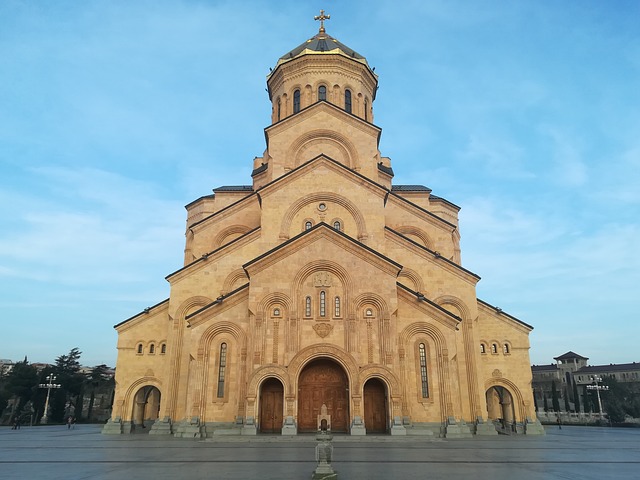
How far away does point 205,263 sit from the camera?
79.5ft

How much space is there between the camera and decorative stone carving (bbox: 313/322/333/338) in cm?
1986

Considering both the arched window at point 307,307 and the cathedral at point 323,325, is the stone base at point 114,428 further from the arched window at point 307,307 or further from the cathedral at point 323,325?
the arched window at point 307,307

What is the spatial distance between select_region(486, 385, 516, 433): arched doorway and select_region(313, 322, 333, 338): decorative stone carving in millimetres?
11552

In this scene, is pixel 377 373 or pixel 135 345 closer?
pixel 377 373

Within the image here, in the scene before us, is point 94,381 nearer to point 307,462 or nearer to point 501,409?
point 501,409

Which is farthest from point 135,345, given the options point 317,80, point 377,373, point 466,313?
point 317,80

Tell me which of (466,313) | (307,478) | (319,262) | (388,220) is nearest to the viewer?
(307,478)

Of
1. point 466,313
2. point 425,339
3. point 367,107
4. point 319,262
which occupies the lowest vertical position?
point 425,339

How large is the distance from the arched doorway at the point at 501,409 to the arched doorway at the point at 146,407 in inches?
819

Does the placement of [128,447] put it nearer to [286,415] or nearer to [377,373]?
[286,415]

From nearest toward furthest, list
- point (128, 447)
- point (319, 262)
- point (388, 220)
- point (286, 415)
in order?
point (128, 447)
point (286, 415)
point (319, 262)
point (388, 220)

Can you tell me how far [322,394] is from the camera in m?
20.3

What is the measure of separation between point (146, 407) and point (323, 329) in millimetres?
16739

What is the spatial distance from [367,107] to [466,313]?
16618mm
